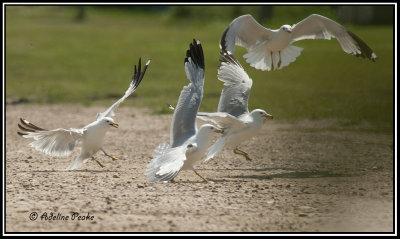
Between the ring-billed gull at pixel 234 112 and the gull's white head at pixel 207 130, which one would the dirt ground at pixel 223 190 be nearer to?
the ring-billed gull at pixel 234 112

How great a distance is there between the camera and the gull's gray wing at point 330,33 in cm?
744

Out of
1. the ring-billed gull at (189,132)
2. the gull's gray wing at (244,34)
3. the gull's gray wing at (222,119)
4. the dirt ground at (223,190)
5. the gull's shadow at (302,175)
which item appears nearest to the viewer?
the dirt ground at (223,190)

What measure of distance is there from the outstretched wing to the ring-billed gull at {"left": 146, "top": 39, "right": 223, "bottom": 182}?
94cm

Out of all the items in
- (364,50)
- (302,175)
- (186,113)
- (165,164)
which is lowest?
(302,175)

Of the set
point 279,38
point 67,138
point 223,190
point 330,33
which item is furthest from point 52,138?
point 330,33

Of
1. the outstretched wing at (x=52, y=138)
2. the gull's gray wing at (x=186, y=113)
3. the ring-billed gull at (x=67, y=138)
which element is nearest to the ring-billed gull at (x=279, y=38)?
the gull's gray wing at (x=186, y=113)

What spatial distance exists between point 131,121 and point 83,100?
8.78 ft

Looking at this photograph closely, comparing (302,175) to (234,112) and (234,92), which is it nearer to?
(234,112)

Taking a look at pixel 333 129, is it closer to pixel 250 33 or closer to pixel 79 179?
pixel 250 33

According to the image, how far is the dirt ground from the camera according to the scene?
4598 mm

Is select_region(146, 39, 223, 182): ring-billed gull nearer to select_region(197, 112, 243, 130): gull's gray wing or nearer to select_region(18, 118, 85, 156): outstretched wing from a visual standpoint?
select_region(197, 112, 243, 130): gull's gray wing

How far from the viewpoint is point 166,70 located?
16281mm

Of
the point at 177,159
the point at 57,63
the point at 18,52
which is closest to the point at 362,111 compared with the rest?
the point at 177,159

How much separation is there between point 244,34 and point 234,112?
1443 millimetres
